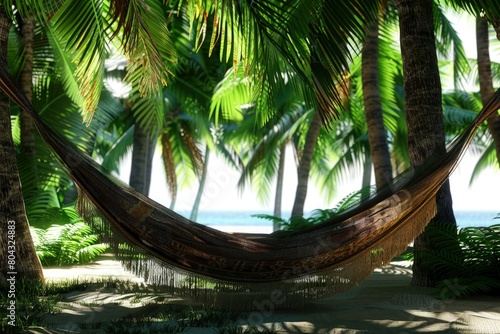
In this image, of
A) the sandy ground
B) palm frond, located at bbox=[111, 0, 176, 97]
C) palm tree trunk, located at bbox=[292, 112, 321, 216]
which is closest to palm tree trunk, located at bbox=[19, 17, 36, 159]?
palm frond, located at bbox=[111, 0, 176, 97]

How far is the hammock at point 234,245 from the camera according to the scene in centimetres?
374

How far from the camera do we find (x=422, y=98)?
4.77m

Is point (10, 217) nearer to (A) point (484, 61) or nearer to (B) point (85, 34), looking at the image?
(B) point (85, 34)

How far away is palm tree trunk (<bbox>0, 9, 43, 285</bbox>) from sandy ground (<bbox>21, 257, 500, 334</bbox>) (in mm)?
436

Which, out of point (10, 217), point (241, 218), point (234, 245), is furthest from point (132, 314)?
point (241, 218)

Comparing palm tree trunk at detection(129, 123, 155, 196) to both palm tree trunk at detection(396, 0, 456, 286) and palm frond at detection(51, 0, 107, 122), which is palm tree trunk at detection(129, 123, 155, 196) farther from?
palm tree trunk at detection(396, 0, 456, 286)

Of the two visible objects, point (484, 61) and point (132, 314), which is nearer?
point (132, 314)

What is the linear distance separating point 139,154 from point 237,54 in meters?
7.12

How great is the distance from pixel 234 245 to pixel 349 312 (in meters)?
0.73

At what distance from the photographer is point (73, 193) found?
37.9ft

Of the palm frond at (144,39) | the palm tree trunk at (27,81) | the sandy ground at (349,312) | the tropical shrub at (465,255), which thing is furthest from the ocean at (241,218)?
the sandy ground at (349,312)

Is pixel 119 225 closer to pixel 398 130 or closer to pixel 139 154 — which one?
pixel 139 154

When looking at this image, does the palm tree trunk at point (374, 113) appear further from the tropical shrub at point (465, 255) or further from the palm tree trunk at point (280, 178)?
the palm tree trunk at point (280, 178)

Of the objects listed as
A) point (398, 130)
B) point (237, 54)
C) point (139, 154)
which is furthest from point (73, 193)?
point (237, 54)
